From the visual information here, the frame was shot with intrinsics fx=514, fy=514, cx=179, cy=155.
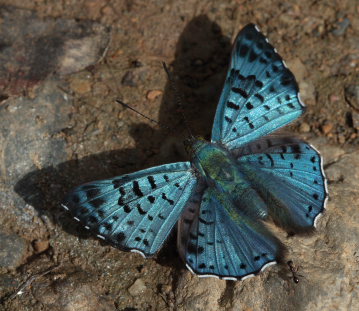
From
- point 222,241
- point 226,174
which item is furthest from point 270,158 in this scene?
point 222,241

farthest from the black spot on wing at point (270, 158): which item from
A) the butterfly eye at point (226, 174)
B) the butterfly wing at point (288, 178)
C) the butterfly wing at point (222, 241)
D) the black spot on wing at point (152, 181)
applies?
the black spot on wing at point (152, 181)

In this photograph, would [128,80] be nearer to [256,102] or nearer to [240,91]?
[240,91]

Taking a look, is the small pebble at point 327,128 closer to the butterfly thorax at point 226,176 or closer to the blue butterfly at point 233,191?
the blue butterfly at point 233,191

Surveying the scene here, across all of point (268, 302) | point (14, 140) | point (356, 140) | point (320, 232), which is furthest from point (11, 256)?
point (356, 140)

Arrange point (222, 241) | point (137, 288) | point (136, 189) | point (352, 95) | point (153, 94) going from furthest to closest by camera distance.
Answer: point (153, 94) → point (352, 95) → point (137, 288) → point (136, 189) → point (222, 241)

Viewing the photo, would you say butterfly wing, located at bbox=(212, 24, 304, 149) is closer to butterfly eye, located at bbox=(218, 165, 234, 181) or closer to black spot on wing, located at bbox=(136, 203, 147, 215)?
butterfly eye, located at bbox=(218, 165, 234, 181)

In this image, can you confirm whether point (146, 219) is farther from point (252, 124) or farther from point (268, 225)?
point (252, 124)

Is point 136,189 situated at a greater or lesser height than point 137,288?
greater
